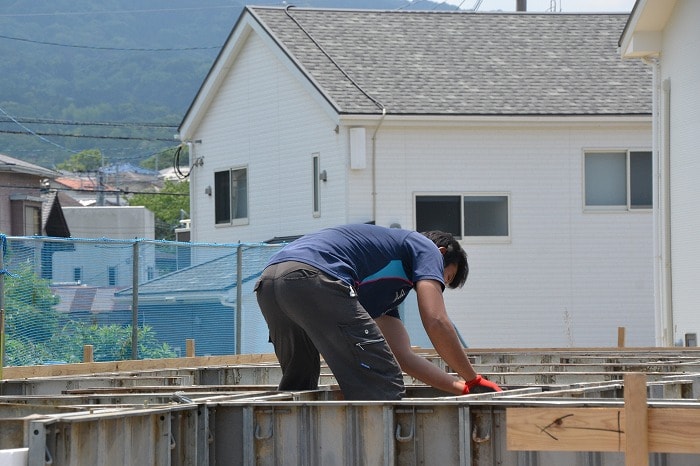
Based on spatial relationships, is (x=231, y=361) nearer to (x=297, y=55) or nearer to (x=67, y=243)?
(x=67, y=243)

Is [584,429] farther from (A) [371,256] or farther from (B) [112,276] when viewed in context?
(B) [112,276]

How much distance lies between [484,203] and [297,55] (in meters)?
4.99

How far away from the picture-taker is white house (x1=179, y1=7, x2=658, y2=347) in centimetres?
2541

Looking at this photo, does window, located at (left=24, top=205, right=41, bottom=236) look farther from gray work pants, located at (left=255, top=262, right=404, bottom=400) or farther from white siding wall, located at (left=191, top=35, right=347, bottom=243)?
gray work pants, located at (left=255, top=262, right=404, bottom=400)

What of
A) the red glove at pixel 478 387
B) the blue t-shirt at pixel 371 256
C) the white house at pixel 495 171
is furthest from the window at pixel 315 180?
the red glove at pixel 478 387

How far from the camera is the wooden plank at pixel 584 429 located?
18.3ft

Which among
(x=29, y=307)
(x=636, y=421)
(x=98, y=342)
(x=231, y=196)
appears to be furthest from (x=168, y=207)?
(x=636, y=421)

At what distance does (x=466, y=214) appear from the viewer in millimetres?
26031

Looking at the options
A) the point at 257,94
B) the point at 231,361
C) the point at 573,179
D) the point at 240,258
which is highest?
the point at 257,94

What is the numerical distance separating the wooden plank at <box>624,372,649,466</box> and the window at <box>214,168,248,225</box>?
23.0 metres

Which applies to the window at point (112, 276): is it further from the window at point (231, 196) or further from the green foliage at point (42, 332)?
the window at point (231, 196)

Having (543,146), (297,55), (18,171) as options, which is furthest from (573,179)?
(18,171)

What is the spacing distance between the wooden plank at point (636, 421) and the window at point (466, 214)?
2018cm

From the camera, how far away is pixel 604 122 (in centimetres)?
2573
